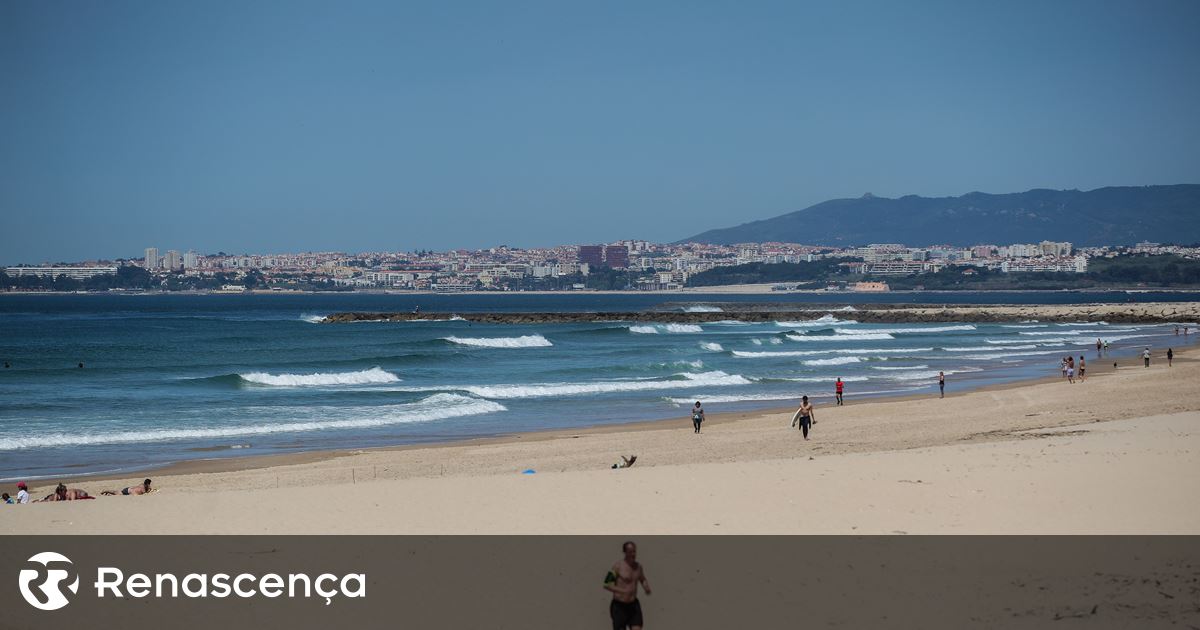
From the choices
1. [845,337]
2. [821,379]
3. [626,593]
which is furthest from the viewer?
[845,337]

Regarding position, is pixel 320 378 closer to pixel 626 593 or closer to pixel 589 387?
pixel 589 387

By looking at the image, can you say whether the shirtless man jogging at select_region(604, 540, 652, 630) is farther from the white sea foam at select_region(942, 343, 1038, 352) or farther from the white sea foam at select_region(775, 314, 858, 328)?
the white sea foam at select_region(775, 314, 858, 328)

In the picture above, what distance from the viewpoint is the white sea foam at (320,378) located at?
Answer: 34.6 metres

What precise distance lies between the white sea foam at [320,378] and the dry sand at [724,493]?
16361 mm

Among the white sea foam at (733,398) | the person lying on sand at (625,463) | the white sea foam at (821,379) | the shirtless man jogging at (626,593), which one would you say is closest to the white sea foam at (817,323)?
the white sea foam at (821,379)

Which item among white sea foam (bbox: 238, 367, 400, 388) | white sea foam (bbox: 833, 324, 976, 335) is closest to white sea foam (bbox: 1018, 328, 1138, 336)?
white sea foam (bbox: 833, 324, 976, 335)

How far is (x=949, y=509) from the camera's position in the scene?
11.1m

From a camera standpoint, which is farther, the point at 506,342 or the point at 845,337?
the point at 845,337

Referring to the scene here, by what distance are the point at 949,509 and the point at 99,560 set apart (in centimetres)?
834

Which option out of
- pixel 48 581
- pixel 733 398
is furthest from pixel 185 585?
pixel 733 398

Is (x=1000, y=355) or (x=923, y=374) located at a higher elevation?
(x=923, y=374)

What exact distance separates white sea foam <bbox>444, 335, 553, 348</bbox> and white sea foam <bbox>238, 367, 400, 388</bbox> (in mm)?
17198

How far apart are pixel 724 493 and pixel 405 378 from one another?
2613 cm

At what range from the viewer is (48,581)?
932 cm
